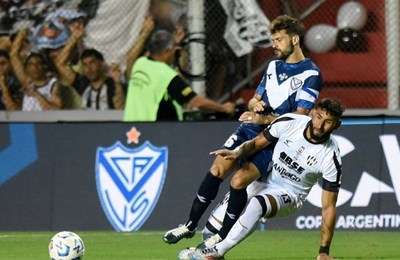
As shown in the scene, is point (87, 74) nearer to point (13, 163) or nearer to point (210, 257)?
point (13, 163)

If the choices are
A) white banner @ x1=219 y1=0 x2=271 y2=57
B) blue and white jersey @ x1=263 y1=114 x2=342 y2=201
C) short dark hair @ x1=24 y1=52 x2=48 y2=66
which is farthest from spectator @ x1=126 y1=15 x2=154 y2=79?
blue and white jersey @ x1=263 y1=114 x2=342 y2=201

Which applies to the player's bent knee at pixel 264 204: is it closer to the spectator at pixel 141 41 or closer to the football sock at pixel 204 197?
the football sock at pixel 204 197

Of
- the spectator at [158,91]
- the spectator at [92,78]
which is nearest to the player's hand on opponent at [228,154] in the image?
the spectator at [158,91]

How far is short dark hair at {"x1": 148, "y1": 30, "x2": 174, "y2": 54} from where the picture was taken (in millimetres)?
14531

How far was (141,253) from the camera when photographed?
11477 millimetres

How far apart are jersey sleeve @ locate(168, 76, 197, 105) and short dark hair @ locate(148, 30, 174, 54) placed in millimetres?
739

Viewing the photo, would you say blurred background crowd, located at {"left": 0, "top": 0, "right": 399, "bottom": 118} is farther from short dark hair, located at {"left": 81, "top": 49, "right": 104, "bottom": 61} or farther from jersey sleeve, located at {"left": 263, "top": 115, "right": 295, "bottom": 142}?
jersey sleeve, located at {"left": 263, "top": 115, "right": 295, "bottom": 142}

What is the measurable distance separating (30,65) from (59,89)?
0.53 m

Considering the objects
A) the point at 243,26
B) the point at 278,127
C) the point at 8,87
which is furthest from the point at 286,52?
the point at 8,87

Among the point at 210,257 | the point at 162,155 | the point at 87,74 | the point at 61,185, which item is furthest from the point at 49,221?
the point at 210,257

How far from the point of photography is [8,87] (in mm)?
16062

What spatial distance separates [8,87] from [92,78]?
3.69 ft

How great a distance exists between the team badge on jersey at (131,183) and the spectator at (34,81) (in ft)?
6.91

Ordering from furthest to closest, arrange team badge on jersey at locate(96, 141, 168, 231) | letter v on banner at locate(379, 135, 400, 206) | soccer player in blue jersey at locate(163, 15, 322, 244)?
1. team badge on jersey at locate(96, 141, 168, 231)
2. letter v on banner at locate(379, 135, 400, 206)
3. soccer player in blue jersey at locate(163, 15, 322, 244)
